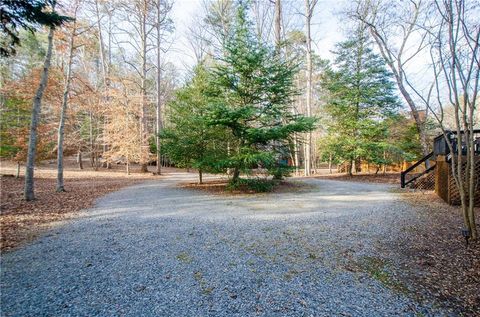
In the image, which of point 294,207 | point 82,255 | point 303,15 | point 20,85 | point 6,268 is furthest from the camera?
point 303,15

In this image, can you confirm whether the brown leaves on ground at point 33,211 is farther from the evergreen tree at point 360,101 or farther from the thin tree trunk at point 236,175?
the evergreen tree at point 360,101

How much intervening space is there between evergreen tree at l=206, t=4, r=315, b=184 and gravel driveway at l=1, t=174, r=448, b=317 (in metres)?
3.88

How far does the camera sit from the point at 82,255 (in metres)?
3.50

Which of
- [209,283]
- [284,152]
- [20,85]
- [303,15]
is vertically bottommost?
[209,283]

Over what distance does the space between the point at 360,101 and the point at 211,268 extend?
14.1 meters

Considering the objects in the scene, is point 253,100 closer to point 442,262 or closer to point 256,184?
point 256,184

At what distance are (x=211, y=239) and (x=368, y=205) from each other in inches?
196

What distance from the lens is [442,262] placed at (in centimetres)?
328

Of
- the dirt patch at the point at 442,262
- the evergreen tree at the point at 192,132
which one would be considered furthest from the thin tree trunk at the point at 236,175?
the dirt patch at the point at 442,262

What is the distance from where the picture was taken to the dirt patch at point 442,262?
102 inches

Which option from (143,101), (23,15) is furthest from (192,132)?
(143,101)

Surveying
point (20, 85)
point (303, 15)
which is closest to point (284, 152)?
point (303, 15)

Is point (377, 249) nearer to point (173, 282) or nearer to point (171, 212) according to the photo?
point (173, 282)

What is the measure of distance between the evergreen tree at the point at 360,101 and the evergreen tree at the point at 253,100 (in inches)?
236
